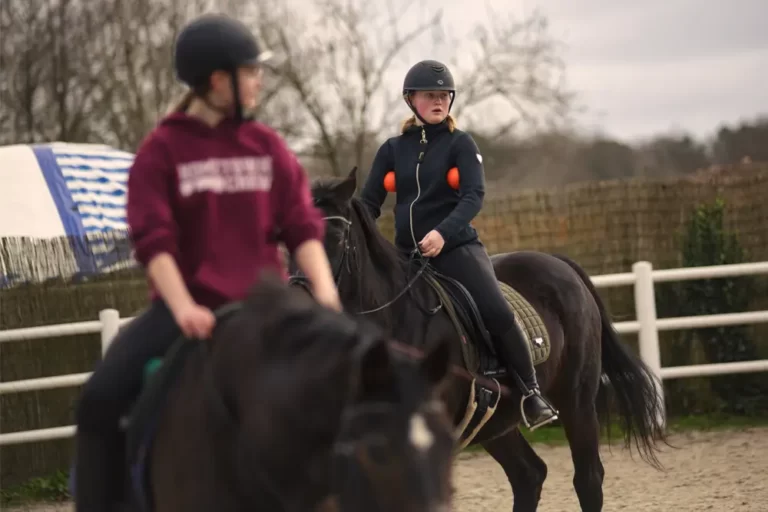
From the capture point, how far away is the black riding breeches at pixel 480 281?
5.88m

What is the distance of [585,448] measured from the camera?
21.4ft

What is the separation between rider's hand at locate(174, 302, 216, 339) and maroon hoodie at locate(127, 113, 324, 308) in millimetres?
184

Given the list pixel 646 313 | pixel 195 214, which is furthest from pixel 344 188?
pixel 646 313

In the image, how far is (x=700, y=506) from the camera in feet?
24.1

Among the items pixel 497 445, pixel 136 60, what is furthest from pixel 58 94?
pixel 497 445

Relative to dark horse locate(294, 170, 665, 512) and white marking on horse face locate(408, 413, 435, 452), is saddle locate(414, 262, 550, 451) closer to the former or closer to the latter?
dark horse locate(294, 170, 665, 512)

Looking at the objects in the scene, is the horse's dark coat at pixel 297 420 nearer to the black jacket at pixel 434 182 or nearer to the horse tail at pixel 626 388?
the black jacket at pixel 434 182

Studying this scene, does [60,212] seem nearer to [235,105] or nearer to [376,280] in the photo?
[376,280]

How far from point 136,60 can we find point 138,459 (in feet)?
58.1

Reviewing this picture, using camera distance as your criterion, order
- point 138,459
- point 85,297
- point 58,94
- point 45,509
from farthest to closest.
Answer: point 58,94 → point 85,297 → point 45,509 → point 138,459

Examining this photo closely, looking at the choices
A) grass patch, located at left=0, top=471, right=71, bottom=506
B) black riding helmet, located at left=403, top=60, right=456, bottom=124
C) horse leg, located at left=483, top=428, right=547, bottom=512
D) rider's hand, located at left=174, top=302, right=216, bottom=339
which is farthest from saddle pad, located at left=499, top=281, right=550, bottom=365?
grass patch, located at left=0, top=471, right=71, bottom=506

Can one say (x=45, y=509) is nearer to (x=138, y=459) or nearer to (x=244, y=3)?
(x=138, y=459)

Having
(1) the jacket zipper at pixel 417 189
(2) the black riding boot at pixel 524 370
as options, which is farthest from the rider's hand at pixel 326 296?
(2) the black riding boot at pixel 524 370

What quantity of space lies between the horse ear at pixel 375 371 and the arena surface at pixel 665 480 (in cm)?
533
